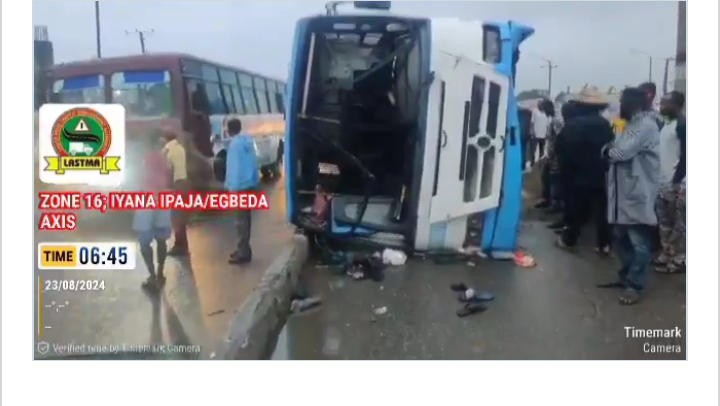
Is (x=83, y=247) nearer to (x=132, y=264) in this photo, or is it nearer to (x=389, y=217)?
(x=132, y=264)

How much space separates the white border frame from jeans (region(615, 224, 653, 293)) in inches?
8.2

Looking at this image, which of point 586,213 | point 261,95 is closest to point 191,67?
point 261,95

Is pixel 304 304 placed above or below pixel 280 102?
below

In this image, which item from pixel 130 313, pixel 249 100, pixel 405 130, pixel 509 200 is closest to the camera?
pixel 130 313

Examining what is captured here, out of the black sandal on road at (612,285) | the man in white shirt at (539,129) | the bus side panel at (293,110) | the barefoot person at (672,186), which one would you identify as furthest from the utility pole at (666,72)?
Result: the bus side panel at (293,110)

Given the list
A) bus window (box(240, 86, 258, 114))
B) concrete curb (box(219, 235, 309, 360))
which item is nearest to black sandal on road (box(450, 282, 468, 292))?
concrete curb (box(219, 235, 309, 360))

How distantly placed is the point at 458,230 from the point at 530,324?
0.54 meters

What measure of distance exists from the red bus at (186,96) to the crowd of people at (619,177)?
116 cm

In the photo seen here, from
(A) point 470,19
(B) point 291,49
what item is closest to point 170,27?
(B) point 291,49

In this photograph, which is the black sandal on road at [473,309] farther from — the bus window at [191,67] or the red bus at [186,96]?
the bus window at [191,67]

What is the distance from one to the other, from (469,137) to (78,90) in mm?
1658

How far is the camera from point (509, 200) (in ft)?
11.0

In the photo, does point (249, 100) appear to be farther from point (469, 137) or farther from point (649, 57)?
point (649, 57)
